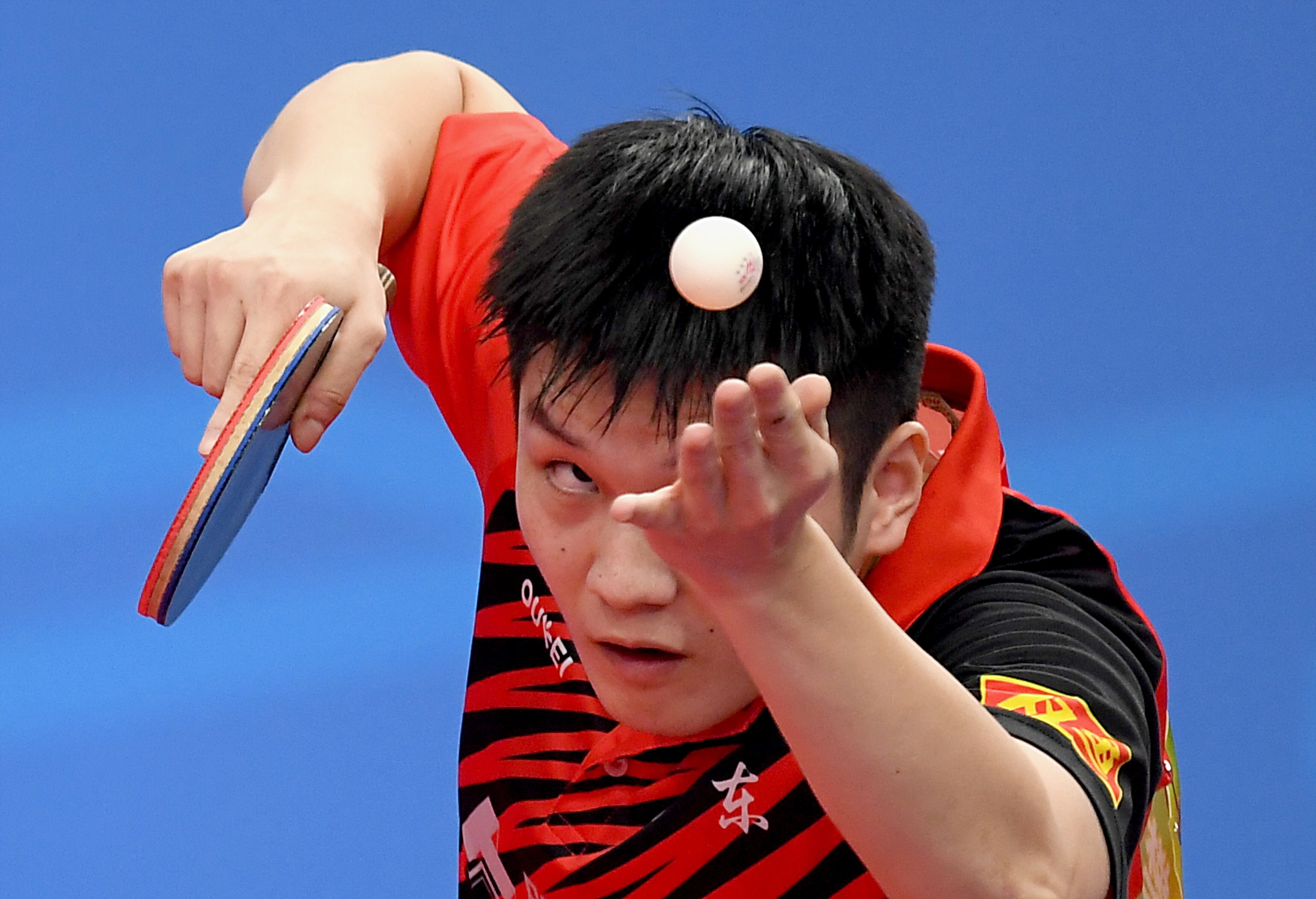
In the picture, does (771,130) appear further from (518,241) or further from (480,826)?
(480,826)

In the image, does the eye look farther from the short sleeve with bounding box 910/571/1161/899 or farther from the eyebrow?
the short sleeve with bounding box 910/571/1161/899

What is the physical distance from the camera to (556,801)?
81cm

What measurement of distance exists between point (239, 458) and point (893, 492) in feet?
0.91

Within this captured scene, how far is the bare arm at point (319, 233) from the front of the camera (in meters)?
0.73

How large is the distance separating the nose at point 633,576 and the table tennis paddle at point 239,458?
169 millimetres

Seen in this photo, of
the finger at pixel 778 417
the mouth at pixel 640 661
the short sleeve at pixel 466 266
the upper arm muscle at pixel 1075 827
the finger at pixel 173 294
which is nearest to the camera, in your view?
the finger at pixel 778 417

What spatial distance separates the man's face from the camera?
616 mm

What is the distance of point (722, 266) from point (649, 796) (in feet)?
1.07

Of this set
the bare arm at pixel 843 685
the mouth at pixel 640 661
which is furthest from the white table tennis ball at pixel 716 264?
the mouth at pixel 640 661

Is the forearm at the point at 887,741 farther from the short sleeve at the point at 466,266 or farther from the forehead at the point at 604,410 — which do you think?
the short sleeve at the point at 466,266

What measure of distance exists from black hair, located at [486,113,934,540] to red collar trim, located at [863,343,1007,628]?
0.15 ft

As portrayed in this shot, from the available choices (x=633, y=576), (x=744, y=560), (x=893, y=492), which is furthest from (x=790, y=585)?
(x=893, y=492)

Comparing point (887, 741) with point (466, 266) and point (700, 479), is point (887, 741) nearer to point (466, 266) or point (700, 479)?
point (700, 479)

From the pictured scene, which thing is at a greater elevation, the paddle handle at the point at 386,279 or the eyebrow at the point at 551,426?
the paddle handle at the point at 386,279
